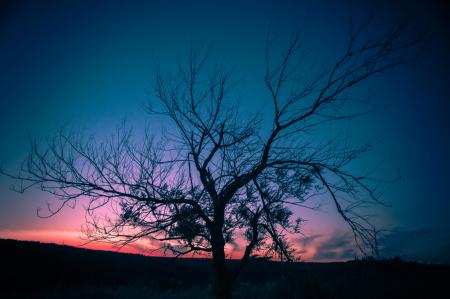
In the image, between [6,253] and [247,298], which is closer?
[247,298]

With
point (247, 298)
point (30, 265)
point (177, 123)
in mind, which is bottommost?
point (247, 298)

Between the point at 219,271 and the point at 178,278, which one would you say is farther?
the point at 178,278

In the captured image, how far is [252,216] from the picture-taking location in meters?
6.21

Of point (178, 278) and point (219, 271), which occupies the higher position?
point (219, 271)

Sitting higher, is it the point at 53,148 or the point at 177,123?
the point at 177,123

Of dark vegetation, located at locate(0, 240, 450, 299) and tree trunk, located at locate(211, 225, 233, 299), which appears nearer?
tree trunk, located at locate(211, 225, 233, 299)

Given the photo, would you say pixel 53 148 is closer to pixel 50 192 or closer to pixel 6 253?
pixel 50 192

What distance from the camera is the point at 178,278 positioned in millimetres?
29062

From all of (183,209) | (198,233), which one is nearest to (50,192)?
(183,209)

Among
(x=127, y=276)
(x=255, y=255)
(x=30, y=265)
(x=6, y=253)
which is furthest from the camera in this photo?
(x=127, y=276)

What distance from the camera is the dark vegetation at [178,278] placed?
499 inches

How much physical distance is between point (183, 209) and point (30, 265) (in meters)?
25.8

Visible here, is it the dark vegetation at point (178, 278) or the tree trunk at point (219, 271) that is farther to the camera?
the dark vegetation at point (178, 278)

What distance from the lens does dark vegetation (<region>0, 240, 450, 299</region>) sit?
12.7m
